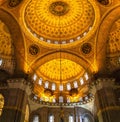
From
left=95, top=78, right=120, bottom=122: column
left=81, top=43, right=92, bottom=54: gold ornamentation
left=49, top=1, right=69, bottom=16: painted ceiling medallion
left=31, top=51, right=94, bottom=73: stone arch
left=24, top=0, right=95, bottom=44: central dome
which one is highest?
left=49, top=1, right=69, bottom=16: painted ceiling medallion

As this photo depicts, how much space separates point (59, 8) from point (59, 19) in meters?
1.26

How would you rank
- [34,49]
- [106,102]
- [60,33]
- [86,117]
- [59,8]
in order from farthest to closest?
[86,117] → [60,33] → [59,8] → [34,49] → [106,102]

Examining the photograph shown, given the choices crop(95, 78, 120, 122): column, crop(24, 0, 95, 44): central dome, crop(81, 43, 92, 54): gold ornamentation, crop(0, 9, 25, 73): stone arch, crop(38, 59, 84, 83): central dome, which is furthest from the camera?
crop(38, 59, 84, 83): central dome

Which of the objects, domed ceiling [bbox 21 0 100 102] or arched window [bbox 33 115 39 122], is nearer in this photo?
domed ceiling [bbox 21 0 100 102]

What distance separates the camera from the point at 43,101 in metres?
21.7

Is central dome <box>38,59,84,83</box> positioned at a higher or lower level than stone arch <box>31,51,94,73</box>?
higher

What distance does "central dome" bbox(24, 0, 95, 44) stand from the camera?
19094mm

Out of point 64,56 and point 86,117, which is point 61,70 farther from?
point 86,117

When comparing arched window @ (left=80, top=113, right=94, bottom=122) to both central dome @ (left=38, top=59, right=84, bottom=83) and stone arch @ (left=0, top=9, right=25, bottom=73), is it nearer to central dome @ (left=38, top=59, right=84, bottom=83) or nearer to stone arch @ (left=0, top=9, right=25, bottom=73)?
central dome @ (left=38, top=59, right=84, bottom=83)

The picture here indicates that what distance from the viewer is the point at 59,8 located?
64.5 feet

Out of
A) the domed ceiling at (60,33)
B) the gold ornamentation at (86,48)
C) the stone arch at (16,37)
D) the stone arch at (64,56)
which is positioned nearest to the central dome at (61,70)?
the domed ceiling at (60,33)

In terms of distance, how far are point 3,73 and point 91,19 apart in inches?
379

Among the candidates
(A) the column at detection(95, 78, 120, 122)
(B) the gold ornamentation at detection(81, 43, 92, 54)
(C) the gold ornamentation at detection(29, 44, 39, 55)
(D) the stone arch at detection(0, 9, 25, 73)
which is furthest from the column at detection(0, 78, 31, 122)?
(B) the gold ornamentation at detection(81, 43, 92, 54)

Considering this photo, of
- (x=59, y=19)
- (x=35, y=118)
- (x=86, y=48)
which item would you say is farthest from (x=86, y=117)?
(x=59, y=19)
